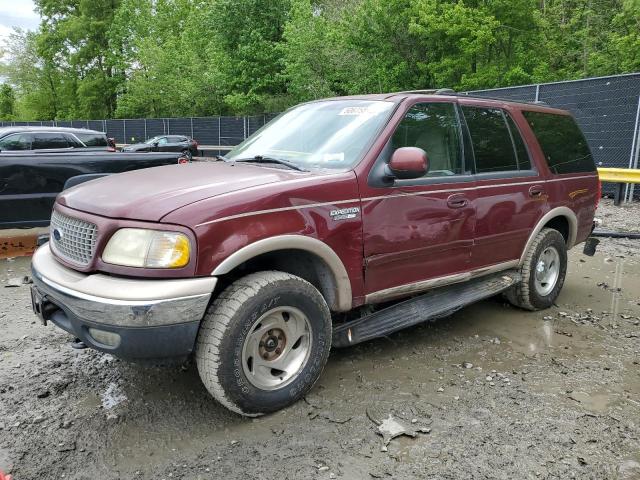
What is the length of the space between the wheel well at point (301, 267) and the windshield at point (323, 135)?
656mm

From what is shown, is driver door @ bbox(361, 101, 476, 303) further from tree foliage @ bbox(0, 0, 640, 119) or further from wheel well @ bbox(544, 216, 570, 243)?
tree foliage @ bbox(0, 0, 640, 119)

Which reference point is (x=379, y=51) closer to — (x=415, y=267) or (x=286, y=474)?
(x=415, y=267)

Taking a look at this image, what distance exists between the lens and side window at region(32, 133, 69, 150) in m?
9.18

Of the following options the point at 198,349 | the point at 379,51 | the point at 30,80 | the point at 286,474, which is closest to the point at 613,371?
the point at 286,474

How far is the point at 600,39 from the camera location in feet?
90.7

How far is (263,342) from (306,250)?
1.98ft

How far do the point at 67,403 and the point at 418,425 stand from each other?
2185 mm

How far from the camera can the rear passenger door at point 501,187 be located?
425 cm

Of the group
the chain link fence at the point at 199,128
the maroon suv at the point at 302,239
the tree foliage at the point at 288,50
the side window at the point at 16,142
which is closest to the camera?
the maroon suv at the point at 302,239

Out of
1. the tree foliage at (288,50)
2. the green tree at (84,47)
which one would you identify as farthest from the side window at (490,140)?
the green tree at (84,47)

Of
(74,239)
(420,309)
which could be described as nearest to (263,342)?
(74,239)

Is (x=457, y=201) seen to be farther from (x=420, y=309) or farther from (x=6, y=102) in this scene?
(x=6, y=102)

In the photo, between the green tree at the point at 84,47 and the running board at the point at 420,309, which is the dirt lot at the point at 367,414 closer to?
the running board at the point at 420,309

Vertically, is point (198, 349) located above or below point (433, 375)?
above
